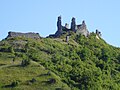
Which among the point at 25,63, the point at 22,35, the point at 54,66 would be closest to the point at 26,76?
the point at 25,63

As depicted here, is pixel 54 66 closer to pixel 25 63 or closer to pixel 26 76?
pixel 25 63

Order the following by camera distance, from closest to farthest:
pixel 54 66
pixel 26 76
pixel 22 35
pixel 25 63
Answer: pixel 26 76 < pixel 25 63 < pixel 54 66 < pixel 22 35

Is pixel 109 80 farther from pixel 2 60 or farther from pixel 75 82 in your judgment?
pixel 2 60

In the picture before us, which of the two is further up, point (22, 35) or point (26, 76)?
point (22, 35)

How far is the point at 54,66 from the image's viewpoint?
175375 millimetres

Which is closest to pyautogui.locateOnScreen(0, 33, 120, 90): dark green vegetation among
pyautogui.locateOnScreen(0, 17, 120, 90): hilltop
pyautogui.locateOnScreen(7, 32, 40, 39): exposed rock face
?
pyautogui.locateOnScreen(0, 17, 120, 90): hilltop

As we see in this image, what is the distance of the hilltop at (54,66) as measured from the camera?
531ft

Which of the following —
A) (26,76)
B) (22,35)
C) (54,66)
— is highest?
(22,35)

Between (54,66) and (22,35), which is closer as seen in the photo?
(54,66)

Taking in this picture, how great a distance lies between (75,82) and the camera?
170 m

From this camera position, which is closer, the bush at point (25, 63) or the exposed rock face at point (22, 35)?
the bush at point (25, 63)

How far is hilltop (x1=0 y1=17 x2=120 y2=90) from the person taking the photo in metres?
162

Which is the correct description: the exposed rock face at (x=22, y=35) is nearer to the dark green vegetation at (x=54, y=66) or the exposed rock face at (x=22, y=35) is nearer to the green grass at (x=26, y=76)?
the dark green vegetation at (x=54, y=66)

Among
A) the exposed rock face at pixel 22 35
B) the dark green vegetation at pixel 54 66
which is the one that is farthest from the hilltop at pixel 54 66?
the exposed rock face at pixel 22 35
